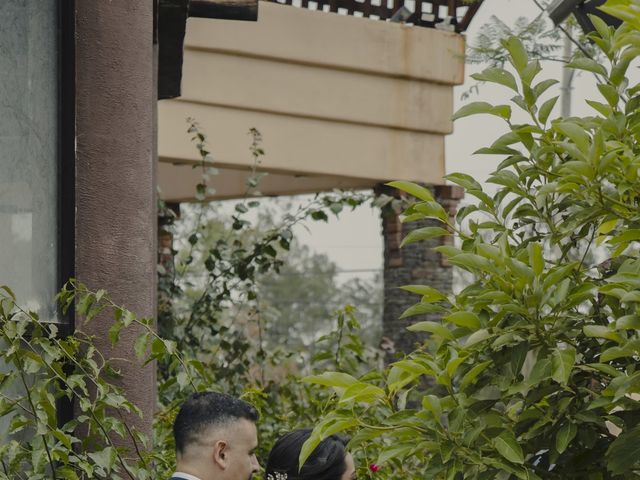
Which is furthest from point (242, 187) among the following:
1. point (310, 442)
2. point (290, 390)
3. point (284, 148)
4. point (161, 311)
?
point (310, 442)

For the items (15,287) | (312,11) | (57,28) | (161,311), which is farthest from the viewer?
(312,11)

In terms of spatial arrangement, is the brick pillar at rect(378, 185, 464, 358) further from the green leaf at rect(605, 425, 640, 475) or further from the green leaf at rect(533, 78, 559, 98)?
the green leaf at rect(605, 425, 640, 475)

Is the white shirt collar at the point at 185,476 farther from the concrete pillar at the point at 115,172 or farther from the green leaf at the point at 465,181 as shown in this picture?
the green leaf at the point at 465,181

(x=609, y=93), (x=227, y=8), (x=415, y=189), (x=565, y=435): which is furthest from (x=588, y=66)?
(x=227, y=8)

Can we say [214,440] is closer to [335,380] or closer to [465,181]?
[335,380]

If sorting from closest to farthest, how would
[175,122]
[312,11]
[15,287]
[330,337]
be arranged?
1. [15,287]
2. [330,337]
3. [175,122]
4. [312,11]

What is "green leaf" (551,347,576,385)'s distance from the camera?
9.91 feet

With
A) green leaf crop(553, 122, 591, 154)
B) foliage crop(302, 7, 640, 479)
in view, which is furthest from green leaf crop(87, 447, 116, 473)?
green leaf crop(553, 122, 591, 154)

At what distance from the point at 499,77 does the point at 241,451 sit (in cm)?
151

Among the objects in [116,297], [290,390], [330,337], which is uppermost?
[116,297]

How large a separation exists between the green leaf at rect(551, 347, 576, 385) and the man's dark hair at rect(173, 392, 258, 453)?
1.38 m

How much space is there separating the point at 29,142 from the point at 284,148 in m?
8.46

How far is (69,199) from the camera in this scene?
4824 mm

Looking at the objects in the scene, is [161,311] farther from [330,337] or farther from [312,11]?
[312,11]
